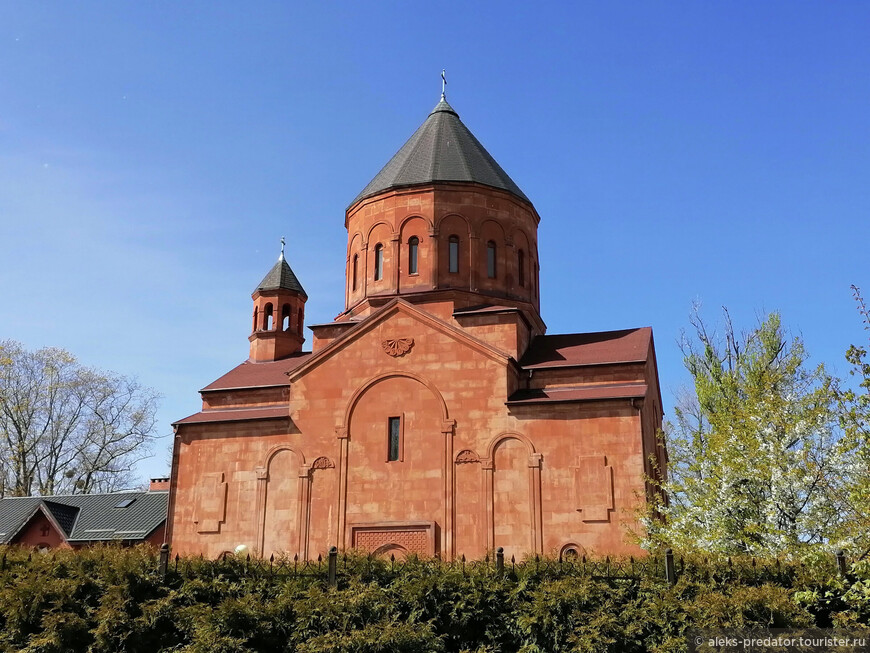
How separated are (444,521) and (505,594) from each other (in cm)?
757

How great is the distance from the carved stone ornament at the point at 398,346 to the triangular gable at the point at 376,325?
A: 23.8 inches

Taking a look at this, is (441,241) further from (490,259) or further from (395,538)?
(395,538)

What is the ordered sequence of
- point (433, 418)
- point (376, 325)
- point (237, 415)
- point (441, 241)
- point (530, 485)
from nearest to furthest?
1. point (530, 485)
2. point (433, 418)
3. point (376, 325)
4. point (237, 415)
5. point (441, 241)

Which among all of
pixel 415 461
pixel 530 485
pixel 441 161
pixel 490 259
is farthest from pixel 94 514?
pixel 530 485

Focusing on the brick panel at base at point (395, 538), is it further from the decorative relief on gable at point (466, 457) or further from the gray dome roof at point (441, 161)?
the gray dome roof at point (441, 161)

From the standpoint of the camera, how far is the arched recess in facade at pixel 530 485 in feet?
60.5

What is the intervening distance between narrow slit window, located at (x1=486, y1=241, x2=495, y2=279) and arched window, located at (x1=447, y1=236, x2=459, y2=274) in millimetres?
917

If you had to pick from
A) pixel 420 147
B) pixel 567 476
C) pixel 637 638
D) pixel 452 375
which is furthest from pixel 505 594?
pixel 420 147

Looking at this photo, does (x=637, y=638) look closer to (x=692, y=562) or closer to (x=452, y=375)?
(x=692, y=562)

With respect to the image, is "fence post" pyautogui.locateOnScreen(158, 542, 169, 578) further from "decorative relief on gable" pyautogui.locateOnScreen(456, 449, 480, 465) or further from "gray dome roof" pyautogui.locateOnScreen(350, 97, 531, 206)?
"gray dome roof" pyautogui.locateOnScreen(350, 97, 531, 206)

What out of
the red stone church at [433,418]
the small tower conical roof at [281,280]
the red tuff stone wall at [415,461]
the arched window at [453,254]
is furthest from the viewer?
the small tower conical roof at [281,280]

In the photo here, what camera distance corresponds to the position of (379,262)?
24281 millimetres

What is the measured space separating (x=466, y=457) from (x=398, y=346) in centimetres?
→ 334

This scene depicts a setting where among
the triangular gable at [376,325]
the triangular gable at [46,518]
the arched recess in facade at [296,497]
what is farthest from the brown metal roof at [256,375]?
the triangular gable at [46,518]
